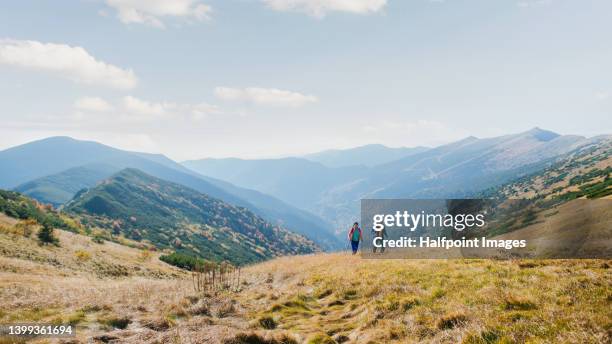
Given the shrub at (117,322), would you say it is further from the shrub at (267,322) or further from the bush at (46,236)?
the bush at (46,236)

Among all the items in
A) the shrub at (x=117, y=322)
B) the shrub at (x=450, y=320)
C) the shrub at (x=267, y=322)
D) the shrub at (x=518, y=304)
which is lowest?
the shrub at (x=117, y=322)

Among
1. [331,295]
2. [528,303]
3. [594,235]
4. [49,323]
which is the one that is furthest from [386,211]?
[49,323]

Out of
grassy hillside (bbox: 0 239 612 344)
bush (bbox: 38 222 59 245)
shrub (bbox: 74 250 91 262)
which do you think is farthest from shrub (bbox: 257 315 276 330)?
bush (bbox: 38 222 59 245)

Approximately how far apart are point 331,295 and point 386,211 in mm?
10917

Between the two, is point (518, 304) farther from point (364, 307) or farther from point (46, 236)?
point (46, 236)

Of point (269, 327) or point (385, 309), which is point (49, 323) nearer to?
point (269, 327)

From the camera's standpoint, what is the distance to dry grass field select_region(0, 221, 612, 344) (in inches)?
338

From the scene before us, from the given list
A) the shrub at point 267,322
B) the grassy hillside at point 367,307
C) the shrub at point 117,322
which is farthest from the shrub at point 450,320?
the shrub at point 117,322

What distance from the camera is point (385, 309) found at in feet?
38.5

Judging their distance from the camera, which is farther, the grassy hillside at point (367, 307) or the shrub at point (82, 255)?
the shrub at point (82, 255)

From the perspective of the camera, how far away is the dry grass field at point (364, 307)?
338 inches

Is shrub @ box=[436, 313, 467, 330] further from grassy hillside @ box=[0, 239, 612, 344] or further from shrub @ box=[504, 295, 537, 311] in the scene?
shrub @ box=[504, 295, 537, 311]

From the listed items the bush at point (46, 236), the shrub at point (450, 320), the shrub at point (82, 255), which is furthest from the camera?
the bush at point (46, 236)

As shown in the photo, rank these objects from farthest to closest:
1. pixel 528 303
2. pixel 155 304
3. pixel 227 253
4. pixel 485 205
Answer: pixel 227 253
pixel 485 205
pixel 155 304
pixel 528 303
